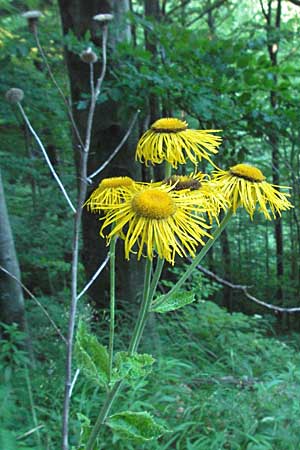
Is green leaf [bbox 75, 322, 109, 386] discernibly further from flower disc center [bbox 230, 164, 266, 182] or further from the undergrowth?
the undergrowth

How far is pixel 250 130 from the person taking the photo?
3.21m

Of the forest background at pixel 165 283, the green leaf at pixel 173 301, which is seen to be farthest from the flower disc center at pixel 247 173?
the forest background at pixel 165 283

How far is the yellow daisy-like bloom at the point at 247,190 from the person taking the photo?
96 centimetres

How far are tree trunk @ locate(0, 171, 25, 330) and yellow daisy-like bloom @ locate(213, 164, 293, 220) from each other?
2104 millimetres

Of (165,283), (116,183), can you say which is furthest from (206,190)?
(165,283)

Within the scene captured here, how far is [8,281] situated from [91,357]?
192 cm

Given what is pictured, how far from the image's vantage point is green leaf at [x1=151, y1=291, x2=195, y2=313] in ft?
3.23

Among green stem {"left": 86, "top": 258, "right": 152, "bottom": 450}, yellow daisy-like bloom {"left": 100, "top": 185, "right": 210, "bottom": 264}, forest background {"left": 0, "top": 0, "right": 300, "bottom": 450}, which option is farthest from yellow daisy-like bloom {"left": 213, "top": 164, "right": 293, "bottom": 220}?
forest background {"left": 0, "top": 0, "right": 300, "bottom": 450}

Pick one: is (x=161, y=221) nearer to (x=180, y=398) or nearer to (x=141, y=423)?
Answer: (x=141, y=423)

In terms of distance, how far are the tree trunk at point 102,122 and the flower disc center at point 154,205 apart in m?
2.29

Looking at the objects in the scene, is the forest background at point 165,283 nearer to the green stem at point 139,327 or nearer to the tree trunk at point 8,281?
the tree trunk at point 8,281

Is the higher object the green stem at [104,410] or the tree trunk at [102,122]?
the tree trunk at [102,122]

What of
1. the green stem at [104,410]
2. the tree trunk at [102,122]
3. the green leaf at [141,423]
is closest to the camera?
the green stem at [104,410]

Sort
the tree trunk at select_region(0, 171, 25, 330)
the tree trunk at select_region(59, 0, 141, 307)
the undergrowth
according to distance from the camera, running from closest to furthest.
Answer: the undergrowth
the tree trunk at select_region(0, 171, 25, 330)
the tree trunk at select_region(59, 0, 141, 307)
